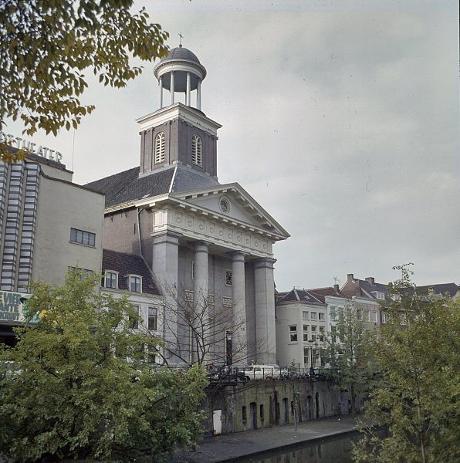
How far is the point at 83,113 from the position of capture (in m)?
10.8

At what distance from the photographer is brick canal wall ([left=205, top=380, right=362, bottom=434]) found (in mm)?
37125

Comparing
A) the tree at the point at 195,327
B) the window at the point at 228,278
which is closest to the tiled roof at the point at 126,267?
the tree at the point at 195,327

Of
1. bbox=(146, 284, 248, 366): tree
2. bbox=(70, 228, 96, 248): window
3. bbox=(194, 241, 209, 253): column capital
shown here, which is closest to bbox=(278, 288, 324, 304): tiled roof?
bbox=(146, 284, 248, 366): tree

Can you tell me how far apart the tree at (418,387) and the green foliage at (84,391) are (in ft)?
22.6

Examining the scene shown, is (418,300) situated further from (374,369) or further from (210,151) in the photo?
(210,151)

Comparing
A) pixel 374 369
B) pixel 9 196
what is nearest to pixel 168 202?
pixel 9 196

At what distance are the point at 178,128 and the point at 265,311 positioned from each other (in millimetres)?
19782

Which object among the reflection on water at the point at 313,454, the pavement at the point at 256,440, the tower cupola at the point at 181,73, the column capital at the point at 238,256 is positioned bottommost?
the reflection on water at the point at 313,454

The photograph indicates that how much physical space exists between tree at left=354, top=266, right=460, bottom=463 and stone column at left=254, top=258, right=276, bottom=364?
36.0 metres

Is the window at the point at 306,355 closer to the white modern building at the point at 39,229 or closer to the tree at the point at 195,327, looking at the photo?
the tree at the point at 195,327

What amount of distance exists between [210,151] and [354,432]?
31.6 m

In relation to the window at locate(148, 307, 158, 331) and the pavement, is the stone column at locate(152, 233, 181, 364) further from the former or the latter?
the pavement

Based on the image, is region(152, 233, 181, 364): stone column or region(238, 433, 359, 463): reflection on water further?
region(152, 233, 181, 364): stone column

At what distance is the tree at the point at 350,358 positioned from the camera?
161 ft
